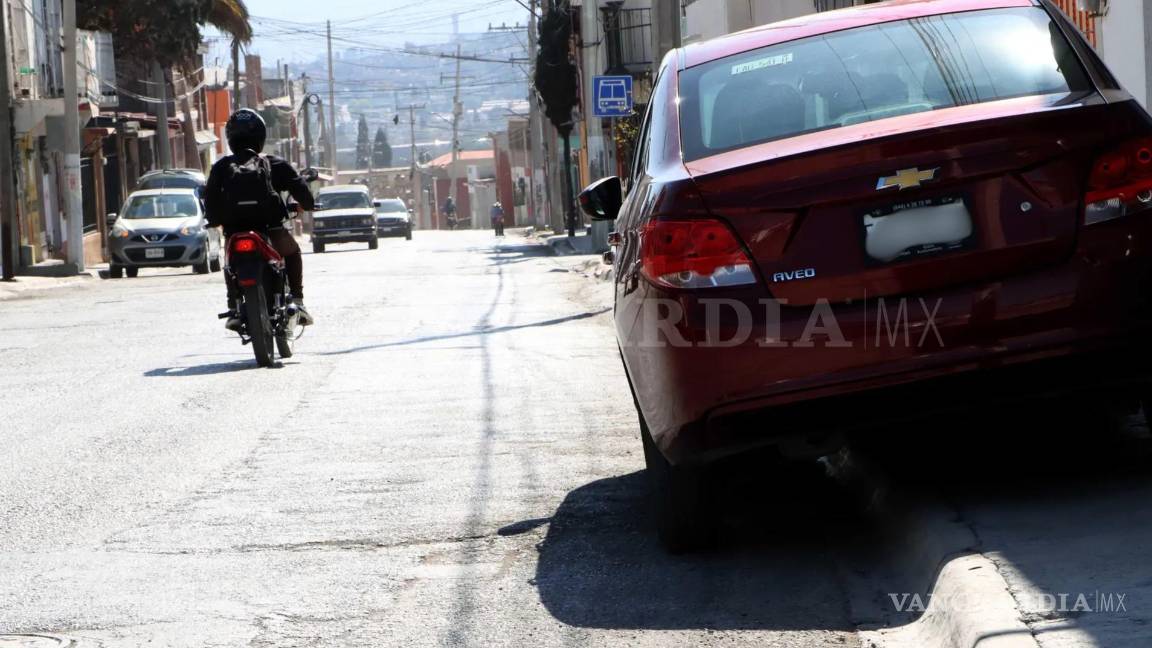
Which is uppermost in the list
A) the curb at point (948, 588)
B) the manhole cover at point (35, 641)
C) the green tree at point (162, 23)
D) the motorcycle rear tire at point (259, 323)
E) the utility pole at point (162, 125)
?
the green tree at point (162, 23)

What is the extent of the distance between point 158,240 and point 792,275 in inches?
1010

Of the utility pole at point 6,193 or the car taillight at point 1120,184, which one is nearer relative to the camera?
the car taillight at point 1120,184

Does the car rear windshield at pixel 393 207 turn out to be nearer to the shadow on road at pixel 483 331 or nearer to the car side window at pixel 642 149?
the shadow on road at pixel 483 331

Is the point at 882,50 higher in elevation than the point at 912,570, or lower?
higher

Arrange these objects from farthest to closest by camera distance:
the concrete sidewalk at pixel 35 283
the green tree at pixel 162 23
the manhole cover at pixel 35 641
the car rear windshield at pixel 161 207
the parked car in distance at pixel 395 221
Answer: the parked car in distance at pixel 395 221, the green tree at pixel 162 23, the car rear windshield at pixel 161 207, the concrete sidewalk at pixel 35 283, the manhole cover at pixel 35 641

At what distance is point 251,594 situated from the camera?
5074 mm

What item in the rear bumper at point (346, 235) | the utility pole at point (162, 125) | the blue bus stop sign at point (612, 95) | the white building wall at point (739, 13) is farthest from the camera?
the utility pole at point (162, 125)

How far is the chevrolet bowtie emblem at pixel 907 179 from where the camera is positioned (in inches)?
186

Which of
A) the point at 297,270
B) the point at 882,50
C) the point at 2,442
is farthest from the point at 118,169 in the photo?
the point at 882,50

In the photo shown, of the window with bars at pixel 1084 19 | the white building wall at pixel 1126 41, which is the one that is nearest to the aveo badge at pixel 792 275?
the white building wall at pixel 1126 41

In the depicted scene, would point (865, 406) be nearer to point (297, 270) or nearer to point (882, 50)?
point (882, 50)

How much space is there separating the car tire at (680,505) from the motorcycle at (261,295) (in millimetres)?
6579

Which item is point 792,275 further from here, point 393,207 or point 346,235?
point 393,207

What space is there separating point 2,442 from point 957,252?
219 inches
